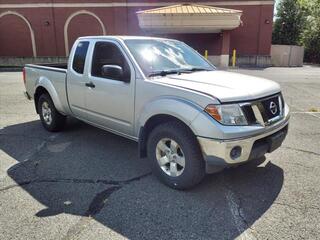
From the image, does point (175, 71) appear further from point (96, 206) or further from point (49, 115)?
point (49, 115)

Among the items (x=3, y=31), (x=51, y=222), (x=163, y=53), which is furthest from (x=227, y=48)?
(x=51, y=222)

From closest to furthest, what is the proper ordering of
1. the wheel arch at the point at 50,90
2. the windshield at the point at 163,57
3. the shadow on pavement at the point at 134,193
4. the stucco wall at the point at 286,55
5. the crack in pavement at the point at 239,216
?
1. the crack in pavement at the point at 239,216
2. the shadow on pavement at the point at 134,193
3. the windshield at the point at 163,57
4. the wheel arch at the point at 50,90
5. the stucco wall at the point at 286,55

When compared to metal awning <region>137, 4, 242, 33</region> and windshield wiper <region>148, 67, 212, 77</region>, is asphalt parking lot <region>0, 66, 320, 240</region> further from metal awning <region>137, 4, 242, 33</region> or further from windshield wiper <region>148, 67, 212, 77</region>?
metal awning <region>137, 4, 242, 33</region>

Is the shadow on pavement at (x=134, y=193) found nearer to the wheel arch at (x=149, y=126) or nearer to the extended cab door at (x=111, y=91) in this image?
the wheel arch at (x=149, y=126)

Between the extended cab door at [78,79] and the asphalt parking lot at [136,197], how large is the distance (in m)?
0.71

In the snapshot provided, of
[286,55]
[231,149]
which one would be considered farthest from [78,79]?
[286,55]

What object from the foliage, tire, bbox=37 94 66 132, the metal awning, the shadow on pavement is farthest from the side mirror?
the foliage

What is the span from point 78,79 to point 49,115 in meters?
1.55

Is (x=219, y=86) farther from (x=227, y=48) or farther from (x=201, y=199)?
(x=227, y=48)

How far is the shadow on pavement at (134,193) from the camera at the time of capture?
3191 mm

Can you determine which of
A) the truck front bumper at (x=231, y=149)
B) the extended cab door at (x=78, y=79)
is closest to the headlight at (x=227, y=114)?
the truck front bumper at (x=231, y=149)

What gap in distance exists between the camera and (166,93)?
384 cm

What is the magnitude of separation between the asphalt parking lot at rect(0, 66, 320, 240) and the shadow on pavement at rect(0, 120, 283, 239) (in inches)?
0.4

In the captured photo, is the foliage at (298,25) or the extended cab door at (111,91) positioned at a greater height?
the foliage at (298,25)
